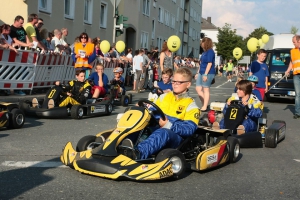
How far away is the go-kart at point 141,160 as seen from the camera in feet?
14.2

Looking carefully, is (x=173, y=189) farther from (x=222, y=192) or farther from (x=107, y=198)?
(x=107, y=198)

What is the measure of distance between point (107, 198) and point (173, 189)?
0.73 metres

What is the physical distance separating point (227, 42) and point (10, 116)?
6188 centimetres

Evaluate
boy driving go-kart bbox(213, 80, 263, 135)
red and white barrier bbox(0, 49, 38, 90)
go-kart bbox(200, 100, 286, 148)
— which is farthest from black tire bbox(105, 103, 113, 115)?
boy driving go-kart bbox(213, 80, 263, 135)

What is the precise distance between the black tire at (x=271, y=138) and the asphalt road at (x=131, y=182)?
126mm

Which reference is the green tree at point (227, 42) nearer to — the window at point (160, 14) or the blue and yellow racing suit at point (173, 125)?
the window at point (160, 14)

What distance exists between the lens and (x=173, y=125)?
16.5 ft

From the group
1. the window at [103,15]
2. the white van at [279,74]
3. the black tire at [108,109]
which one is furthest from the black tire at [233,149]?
the window at [103,15]

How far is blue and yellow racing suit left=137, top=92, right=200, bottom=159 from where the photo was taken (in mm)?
4699

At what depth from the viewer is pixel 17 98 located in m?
11.0

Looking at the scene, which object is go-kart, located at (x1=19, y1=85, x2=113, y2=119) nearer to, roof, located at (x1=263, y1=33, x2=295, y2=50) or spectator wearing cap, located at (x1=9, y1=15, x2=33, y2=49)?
spectator wearing cap, located at (x1=9, y1=15, x2=33, y2=49)

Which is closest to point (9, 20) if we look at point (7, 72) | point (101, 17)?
point (7, 72)

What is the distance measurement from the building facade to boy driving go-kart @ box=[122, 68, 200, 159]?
492 inches

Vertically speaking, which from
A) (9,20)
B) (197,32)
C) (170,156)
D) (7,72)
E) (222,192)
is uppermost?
(197,32)
